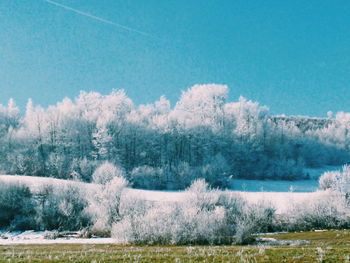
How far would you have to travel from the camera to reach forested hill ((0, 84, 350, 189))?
221ft

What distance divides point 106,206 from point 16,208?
44.6 feet

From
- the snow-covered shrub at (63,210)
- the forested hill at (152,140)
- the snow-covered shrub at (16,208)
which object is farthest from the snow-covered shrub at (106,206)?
the forested hill at (152,140)

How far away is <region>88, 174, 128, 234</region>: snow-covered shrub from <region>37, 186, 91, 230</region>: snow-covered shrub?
70.0 inches

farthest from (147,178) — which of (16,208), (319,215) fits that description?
(319,215)

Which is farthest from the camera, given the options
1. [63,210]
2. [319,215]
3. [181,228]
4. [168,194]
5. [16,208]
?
[168,194]

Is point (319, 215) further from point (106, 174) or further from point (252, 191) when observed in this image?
point (106, 174)

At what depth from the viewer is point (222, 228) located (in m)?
35.3

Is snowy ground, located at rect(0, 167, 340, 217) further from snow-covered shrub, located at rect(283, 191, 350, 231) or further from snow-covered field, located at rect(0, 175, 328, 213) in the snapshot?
snow-covered shrub, located at rect(283, 191, 350, 231)

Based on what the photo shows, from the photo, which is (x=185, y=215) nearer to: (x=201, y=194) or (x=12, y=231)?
(x=201, y=194)

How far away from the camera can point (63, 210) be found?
4638 cm

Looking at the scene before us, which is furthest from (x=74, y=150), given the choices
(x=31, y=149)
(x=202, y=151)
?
(x=202, y=151)

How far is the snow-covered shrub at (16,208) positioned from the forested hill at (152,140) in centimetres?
1260

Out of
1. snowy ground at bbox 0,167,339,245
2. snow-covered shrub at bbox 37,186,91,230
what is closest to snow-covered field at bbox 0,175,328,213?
snowy ground at bbox 0,167,339,245

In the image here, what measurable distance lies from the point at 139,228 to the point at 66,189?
1970 cm
